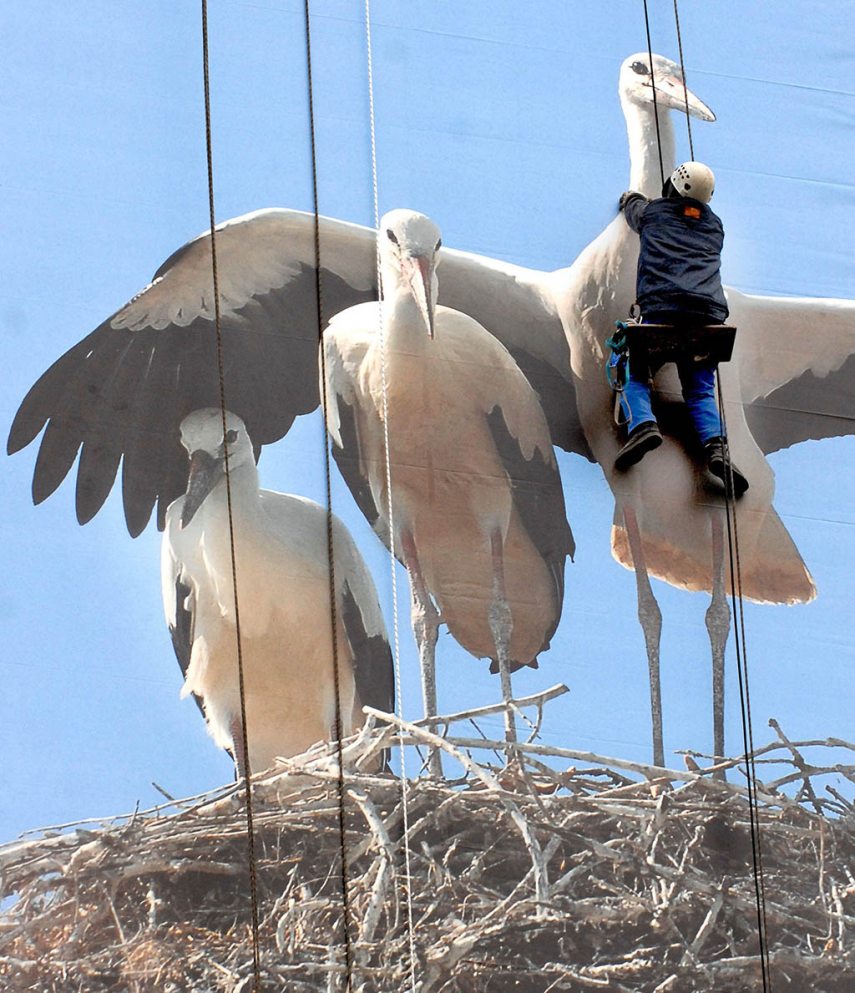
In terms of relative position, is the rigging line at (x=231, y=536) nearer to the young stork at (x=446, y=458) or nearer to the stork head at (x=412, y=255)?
the young stork at (x=446, y=458)

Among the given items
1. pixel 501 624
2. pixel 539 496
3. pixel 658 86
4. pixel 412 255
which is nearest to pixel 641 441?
pixel 539 496

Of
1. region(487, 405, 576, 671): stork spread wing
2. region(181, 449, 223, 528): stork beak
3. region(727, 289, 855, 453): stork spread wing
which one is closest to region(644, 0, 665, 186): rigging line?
region(727, 289, 855, 453): stork spread wing

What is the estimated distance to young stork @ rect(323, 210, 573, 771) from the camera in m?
7.22

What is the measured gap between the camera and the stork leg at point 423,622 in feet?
23.1

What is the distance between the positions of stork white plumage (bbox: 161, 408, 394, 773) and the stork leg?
10cm

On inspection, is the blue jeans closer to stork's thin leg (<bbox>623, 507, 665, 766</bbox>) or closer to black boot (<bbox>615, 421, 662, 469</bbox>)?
black boot (<bbox>615, 421, 662, 469</bbox>)

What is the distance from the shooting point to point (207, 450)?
7.16 m

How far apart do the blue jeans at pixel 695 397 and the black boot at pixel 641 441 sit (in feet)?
0.21

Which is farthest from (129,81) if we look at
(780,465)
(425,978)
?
(425,978)

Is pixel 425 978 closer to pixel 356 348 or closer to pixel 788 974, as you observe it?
pixel 788 974

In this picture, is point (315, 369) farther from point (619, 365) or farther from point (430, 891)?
point (430, 891)

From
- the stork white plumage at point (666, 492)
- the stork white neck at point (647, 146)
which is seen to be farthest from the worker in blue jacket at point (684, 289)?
the stork white neck at point (647, 146)

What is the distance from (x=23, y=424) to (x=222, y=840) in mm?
1427

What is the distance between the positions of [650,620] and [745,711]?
0.39 metres
